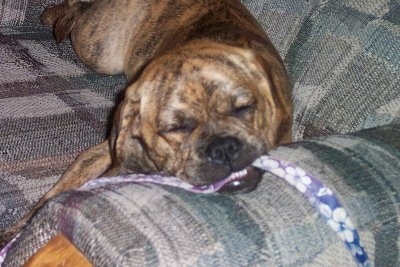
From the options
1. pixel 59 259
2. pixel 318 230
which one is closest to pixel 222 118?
pixel 318 230

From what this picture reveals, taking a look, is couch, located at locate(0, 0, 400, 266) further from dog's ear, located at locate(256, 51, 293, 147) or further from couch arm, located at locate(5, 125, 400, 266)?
dog's ear, located at locate(256, 51, 293, 147)

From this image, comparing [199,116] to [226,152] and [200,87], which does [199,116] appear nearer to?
[200,87]

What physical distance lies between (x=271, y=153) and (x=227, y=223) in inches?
16.2

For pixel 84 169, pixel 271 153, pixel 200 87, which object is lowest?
pixel 84 169

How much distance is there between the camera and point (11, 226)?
2.22 meters

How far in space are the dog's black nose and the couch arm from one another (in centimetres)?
40

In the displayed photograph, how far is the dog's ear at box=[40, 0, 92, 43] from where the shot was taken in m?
3.60

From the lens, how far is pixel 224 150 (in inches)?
84.8

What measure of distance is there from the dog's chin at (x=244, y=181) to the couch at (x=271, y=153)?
0.06 metres

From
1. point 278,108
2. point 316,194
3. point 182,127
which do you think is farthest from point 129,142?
point 316,194

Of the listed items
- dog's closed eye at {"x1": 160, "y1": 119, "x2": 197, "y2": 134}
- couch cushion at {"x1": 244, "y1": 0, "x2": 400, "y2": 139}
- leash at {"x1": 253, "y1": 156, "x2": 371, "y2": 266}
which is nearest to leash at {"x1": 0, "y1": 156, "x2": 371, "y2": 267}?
leash at {"x1": 253, "y1": 156, "x2": 371, "y2": 266}

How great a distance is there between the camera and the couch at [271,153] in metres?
1.38

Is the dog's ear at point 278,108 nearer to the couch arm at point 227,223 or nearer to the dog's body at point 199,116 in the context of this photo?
the dog's body at point 199,116

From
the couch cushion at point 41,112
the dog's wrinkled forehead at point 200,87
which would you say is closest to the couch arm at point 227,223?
the dog's wrinkled forehead at point 200,87
